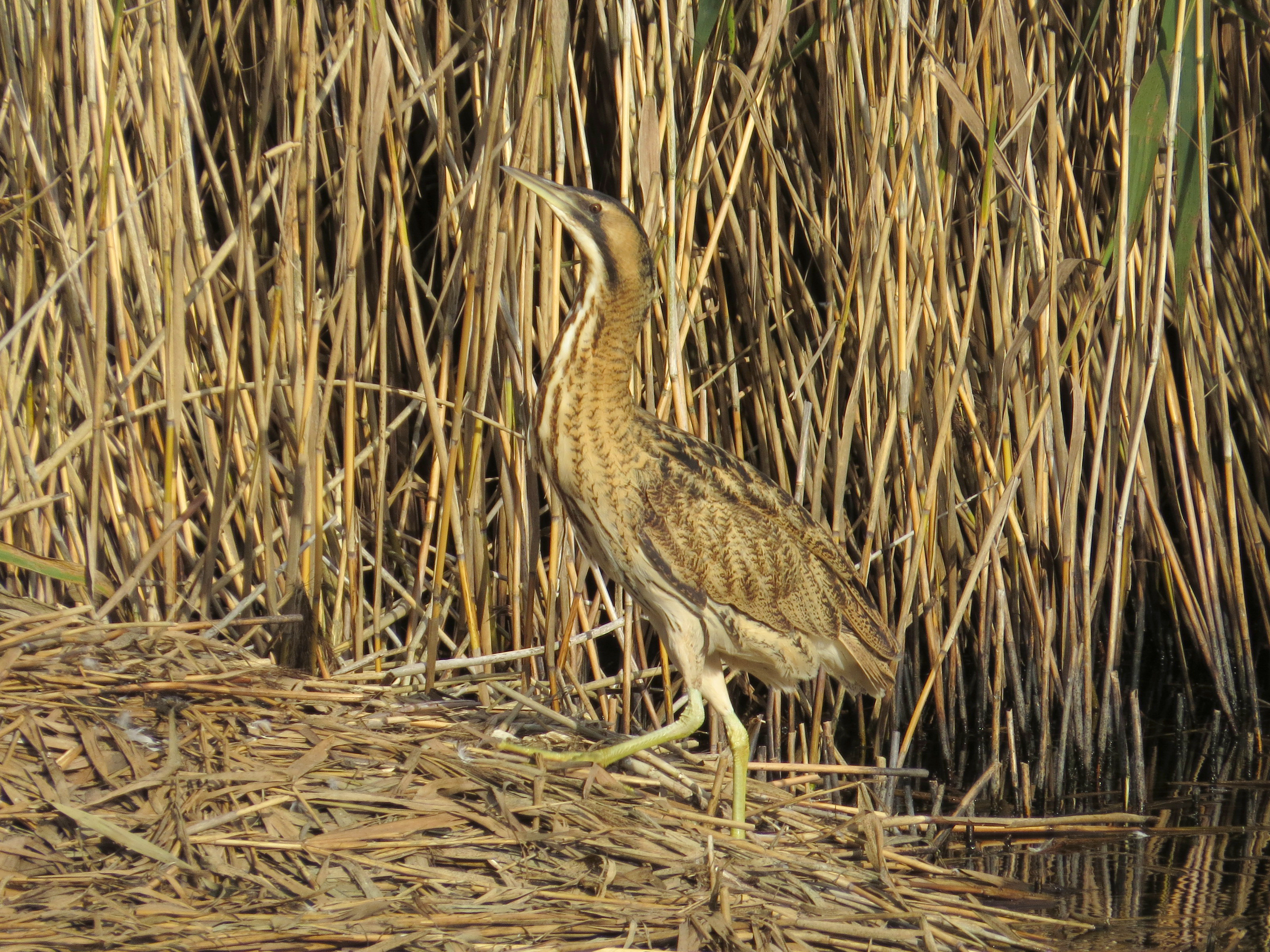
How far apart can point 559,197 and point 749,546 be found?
777 millimetres

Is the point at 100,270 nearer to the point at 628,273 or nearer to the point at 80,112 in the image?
the point at 80,112

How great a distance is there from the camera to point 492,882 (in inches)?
87.9

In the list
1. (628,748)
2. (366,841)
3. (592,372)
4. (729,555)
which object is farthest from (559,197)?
(366,841)

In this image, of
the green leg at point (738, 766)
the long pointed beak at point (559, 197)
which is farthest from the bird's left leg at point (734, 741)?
the long pointed beak at point (559, 197)

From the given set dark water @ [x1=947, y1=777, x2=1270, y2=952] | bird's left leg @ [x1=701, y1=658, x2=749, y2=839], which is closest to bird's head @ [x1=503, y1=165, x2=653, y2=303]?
bird's left leg @ [x1=701, y1=658, x2=749, y2=839]

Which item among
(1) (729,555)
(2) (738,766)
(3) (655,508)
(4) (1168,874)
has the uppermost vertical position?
(3) (655,508)

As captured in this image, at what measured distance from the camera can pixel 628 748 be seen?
8.50 feet

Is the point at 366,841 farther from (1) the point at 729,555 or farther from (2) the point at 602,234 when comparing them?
(2) the point at 602,234

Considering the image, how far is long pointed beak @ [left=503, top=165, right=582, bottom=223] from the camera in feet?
8.51

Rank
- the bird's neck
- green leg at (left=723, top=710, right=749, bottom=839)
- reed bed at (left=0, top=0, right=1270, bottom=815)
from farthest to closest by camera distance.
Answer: reed bed at (left=0, top=0, right=1270, bottom=815) → the bird's neck → green leg at (left=723, top=710, right=749, bottom=839)

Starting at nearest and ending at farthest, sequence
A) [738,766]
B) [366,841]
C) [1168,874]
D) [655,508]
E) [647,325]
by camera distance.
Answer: [366,841], [738,766], [655,508], [1168,874], [647,325]

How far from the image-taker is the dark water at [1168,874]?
2617 millimetres

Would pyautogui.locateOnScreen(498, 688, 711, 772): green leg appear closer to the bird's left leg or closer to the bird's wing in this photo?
the bird's left leg

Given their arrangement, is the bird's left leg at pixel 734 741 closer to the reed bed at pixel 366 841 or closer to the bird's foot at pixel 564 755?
the reed bed at pixel 366 841
